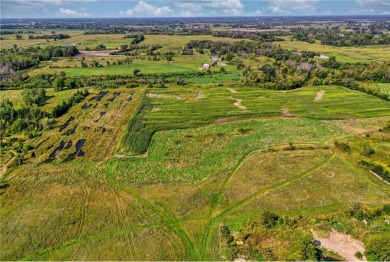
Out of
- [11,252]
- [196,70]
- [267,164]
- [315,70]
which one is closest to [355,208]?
[267,164]

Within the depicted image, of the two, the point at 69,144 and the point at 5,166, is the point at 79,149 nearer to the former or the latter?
the point at 69,144

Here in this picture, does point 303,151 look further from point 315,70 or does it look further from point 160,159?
point 315,70

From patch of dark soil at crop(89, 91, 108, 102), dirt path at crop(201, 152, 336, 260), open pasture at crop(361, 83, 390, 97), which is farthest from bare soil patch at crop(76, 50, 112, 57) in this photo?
dirt path at crop(201, 152, 336, 260)

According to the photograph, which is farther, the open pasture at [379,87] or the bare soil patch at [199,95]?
the open pasture at [379,87]

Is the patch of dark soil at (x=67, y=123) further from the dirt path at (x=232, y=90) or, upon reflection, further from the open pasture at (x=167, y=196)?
the dirt path at (x=232, y=90)

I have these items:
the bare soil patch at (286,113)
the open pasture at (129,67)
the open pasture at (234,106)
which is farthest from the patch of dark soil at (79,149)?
the open pasture at (129,67)

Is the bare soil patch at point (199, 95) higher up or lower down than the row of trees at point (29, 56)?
lower down

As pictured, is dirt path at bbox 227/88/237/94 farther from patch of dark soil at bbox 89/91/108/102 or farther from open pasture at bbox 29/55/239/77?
patch of dark soil at bbox 89/91/108/102

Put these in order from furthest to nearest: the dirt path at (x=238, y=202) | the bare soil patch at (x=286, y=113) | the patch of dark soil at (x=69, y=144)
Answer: the bare soil patch at (x=286, y=113) → the patch of dark soil at (x=69, y=144) → the dirt path at (x=238, y=202)
